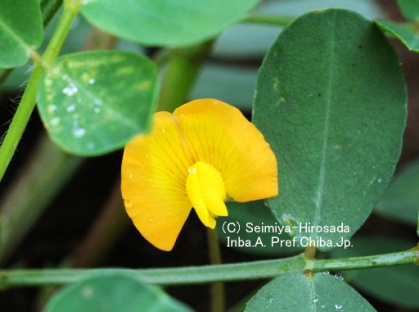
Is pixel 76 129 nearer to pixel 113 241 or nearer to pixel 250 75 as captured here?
pixel 113 241

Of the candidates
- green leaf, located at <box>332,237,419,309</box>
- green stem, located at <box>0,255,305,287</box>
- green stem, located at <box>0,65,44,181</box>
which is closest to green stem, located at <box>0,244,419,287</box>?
green stem, located at <box>0,255,305,287</box>

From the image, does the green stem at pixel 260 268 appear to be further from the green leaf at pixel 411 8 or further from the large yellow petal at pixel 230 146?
Answer: the green leaf at pixel 411 8

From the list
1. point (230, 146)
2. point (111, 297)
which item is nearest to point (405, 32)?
point (230, 146)

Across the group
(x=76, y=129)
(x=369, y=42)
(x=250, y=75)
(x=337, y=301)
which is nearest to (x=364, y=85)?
(x=369, y=42)

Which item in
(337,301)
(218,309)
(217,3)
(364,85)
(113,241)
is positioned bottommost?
(113,241)

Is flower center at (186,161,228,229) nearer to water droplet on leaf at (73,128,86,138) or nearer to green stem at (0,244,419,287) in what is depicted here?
green stem at (0,244,419,287)

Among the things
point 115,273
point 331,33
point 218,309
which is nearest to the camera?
point 115,273

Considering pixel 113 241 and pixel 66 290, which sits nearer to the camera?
pixel 66 290

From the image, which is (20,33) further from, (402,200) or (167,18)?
(402,200)

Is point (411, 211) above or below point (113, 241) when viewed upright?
above
